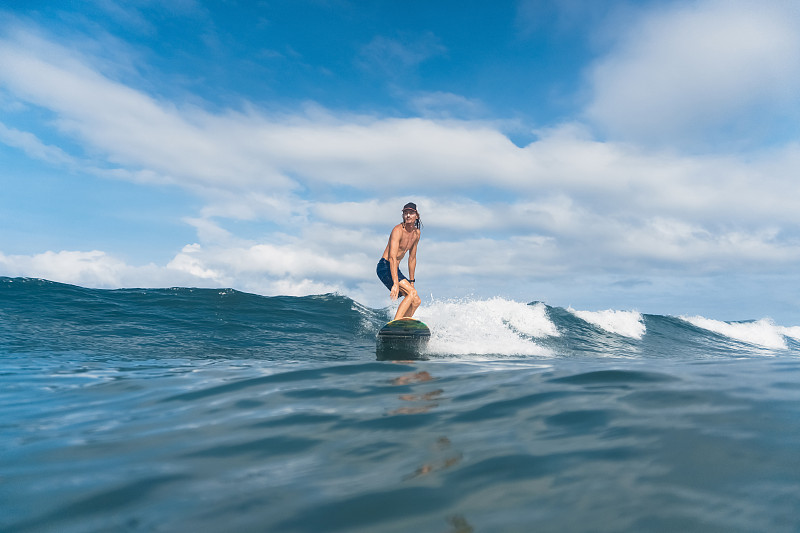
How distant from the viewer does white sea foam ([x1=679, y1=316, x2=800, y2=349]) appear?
61.7 ft

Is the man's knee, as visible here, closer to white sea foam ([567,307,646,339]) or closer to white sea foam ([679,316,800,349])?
white sea foam ([567,307,646,339])

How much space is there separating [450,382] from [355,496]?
2.86m

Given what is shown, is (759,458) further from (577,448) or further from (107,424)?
(107,424)

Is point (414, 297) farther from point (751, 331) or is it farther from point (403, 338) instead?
point (751, 331)

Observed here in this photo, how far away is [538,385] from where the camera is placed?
15.0 feet

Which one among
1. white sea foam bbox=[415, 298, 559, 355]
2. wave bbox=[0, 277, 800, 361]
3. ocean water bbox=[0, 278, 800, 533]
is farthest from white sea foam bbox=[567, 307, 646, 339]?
ocean water bbox=[0, 278, 800, 533]

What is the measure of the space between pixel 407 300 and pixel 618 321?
36.7ft

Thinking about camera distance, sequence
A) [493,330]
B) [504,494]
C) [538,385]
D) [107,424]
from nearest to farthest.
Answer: [504,494] < [107,424] < [538,385] < [493,330]

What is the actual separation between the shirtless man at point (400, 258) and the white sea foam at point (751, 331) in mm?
15842

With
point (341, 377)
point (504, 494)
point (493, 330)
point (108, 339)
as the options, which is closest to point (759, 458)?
point (504, 494)

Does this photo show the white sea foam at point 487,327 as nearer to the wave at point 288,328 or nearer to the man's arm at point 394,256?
the wave at point 288,328

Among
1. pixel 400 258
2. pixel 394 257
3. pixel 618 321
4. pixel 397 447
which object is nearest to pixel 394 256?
pixel 394 257

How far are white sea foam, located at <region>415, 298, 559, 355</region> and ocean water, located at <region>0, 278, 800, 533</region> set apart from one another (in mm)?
2047

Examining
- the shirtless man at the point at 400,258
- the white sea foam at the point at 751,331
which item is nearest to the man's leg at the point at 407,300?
the shirtless man at the point at 400,258
